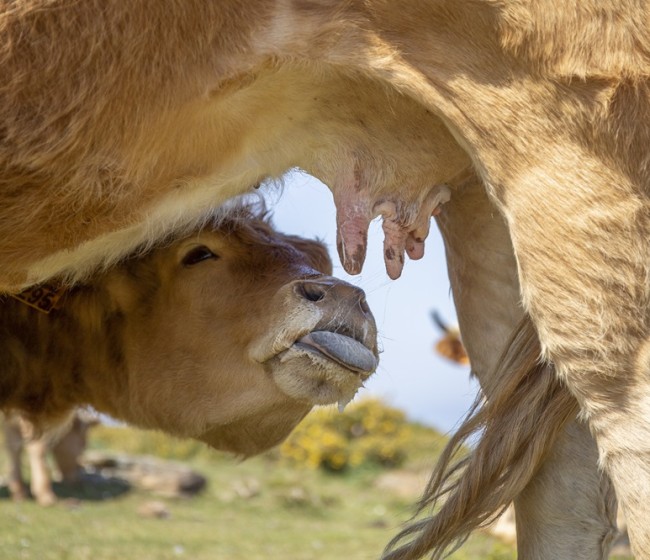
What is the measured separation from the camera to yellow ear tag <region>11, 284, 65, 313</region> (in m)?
3.49

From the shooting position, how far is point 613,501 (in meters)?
2.93

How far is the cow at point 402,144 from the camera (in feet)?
7.17

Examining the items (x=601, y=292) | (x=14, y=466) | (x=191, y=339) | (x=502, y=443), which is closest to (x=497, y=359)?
(x=502, y=443)

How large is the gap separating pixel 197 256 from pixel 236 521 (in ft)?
16.7

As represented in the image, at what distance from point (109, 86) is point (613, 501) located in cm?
185

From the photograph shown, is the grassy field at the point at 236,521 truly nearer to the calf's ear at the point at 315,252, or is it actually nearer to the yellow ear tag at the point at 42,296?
the calf's ear at the point at 315,252

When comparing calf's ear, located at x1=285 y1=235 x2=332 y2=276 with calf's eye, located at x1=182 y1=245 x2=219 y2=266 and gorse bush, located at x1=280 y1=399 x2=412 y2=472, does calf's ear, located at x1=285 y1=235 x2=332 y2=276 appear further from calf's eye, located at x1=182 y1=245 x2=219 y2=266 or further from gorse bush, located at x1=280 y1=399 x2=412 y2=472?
gorse bush, located at x1=280 y1=399 x2=412 y2=472

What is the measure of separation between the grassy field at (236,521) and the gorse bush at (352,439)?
0.59 feet

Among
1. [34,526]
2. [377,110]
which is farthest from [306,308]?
[34,526]

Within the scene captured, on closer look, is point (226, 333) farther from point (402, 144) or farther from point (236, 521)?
point (236, 521)

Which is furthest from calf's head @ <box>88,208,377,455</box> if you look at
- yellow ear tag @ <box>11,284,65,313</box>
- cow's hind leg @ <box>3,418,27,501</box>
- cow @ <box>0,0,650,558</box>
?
cow's hind leg @ <box>3,418,27,501</box>

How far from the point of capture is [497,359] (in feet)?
9.78

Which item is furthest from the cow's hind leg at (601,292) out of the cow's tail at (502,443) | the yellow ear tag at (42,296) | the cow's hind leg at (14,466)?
the cow's hind leg at (14,466)

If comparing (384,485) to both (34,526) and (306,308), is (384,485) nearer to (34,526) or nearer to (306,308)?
(34,526)
